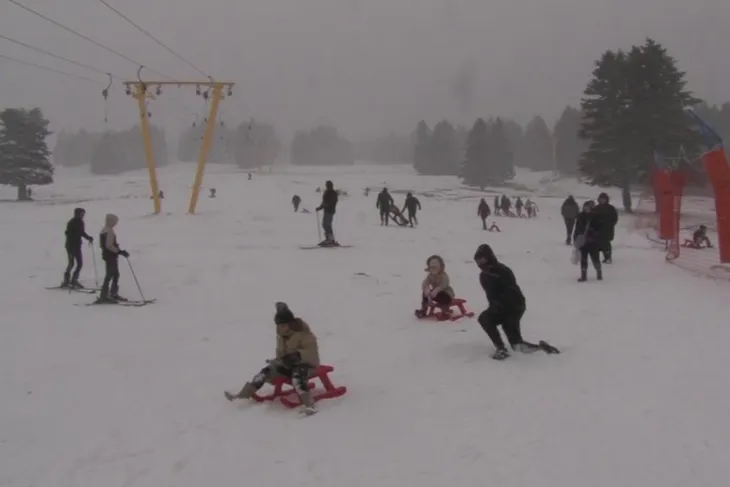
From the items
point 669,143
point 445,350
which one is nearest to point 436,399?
point 445,350

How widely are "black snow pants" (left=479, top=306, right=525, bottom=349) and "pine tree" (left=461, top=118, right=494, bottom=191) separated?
3653 inches

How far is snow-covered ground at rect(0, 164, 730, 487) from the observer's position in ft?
18.8

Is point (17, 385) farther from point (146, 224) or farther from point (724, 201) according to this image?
point (146, 224)

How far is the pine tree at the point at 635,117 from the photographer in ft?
162

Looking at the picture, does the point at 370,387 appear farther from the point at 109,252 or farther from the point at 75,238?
the point at 75,238

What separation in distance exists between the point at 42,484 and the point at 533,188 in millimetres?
102766

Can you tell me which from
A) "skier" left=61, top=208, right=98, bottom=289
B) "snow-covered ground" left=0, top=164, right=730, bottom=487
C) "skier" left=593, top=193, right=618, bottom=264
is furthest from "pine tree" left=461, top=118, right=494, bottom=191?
"skier" left=61, top=208, right=98, bottom=289

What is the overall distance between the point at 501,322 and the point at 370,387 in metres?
2.19

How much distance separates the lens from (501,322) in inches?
353

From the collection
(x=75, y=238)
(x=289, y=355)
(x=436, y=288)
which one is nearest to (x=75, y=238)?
(x=75, y=238)

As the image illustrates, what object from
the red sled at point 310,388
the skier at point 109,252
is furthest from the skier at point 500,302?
the skier at point 109,252

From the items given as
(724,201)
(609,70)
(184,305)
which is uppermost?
(609,70)

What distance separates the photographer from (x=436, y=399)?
24.6 ft

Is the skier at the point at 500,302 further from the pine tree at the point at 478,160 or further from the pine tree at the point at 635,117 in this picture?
the pine tree at the point at 478,160
